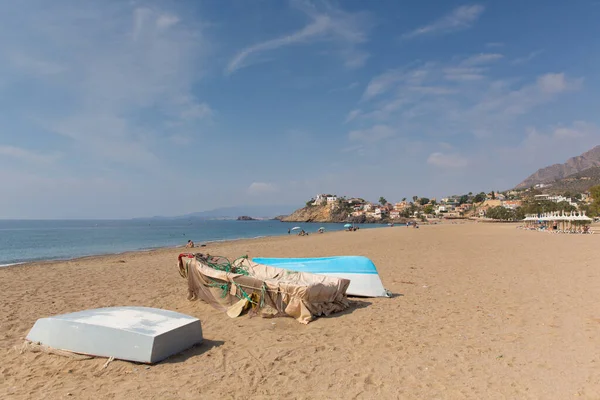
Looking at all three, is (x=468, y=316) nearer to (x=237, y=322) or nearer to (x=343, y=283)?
(x=343, y=283)

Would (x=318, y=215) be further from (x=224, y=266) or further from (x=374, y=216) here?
(x=224, y=266)

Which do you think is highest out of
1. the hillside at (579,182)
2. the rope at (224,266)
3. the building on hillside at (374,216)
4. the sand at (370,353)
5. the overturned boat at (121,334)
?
the hillside at (579,182)

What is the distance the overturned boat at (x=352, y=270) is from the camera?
9648 mm

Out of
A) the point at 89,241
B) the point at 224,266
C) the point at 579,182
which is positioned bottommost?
the point at 224,266

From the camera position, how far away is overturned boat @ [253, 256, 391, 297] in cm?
965

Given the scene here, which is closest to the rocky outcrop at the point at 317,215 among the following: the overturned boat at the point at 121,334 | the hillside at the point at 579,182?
the hillside at the point at 579,182

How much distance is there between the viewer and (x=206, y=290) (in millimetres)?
9031

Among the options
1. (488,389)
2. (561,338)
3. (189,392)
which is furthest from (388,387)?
(561,338)

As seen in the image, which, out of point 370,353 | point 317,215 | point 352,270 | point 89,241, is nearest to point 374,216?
point 317,215

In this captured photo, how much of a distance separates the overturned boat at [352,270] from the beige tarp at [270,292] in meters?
1.20

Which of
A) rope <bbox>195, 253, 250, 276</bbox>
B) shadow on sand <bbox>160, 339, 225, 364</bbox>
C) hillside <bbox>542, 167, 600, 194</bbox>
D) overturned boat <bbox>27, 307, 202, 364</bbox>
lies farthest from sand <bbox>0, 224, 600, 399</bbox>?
hillside <bbox>542, 167, 600, 194</bbox>

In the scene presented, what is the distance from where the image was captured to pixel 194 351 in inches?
231

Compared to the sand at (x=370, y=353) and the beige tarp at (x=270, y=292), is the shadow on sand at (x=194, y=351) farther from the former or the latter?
the beige tarp at (x=270, y=292)

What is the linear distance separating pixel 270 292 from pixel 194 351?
245 centimetres
